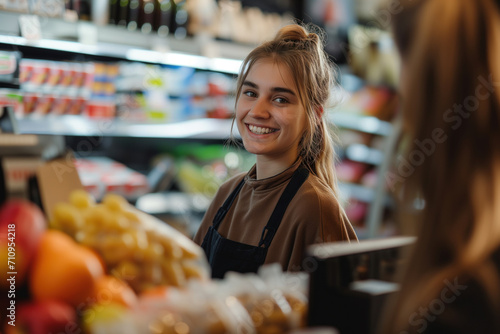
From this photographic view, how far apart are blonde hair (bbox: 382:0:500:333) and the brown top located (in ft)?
2.99

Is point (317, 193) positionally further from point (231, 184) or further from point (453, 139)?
point (453, 139)

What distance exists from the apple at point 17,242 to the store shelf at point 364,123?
462 centimetres

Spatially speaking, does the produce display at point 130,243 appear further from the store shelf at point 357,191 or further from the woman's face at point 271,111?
the store shelf at point 357,191

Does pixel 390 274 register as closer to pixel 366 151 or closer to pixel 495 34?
pixel 495 34

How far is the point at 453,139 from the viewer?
0.77 meters

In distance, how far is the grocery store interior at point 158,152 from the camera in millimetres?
802

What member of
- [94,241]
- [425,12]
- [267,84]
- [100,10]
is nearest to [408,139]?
[425,12]

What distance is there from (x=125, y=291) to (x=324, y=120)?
1.42 m

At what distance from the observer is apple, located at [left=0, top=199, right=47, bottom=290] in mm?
789

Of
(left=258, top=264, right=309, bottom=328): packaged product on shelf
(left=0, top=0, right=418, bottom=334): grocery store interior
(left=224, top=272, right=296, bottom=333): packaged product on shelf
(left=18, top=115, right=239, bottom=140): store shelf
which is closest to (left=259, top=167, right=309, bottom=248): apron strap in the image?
(left=0, top=0, right=418, bottom=334): grocery store interior

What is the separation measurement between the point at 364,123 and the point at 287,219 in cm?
385

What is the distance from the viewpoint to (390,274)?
991 mm

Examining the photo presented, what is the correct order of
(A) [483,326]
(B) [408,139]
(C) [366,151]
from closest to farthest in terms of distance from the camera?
(A) [483,326] → (B) [408,139] → (C) [366,151]

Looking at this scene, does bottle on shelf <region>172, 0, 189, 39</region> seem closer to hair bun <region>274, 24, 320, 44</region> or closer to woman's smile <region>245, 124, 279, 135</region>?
hair bun <region>274, 24, 320, 44</region>
